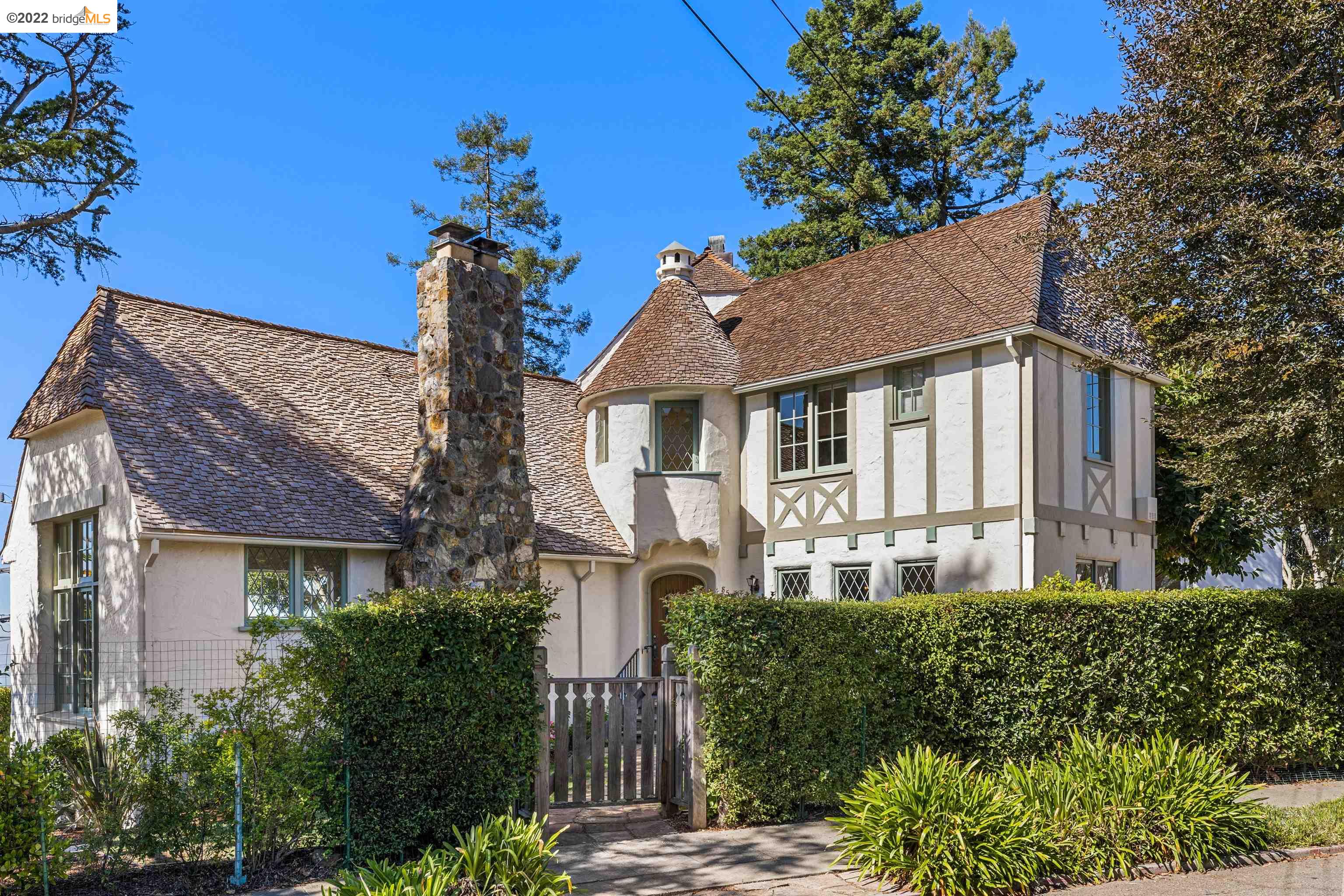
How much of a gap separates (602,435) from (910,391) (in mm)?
5544

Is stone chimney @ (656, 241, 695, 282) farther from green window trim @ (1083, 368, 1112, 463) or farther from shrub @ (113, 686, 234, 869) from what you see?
shrub @ (113, 686, 234, 869)

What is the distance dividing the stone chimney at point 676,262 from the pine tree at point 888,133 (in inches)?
442

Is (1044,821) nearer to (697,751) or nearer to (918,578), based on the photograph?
(697,751)

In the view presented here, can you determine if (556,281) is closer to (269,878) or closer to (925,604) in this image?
(925,604)

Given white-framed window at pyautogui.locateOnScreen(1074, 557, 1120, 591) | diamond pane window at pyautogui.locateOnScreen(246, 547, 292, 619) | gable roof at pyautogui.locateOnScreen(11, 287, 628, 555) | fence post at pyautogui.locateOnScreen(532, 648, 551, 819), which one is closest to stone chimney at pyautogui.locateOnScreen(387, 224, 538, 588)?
gable roof at pyautogui.locateOnScreen(11, 287, 628, 555)

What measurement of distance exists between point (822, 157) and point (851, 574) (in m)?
15.9

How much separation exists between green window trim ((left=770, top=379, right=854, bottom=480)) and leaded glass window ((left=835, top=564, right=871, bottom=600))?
5.19 feet

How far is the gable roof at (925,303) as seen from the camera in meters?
15.9

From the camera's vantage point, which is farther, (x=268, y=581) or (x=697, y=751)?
(x=268, y=581)

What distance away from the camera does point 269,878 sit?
320 inches

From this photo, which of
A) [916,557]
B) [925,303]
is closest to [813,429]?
[925,303]

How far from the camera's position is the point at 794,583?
18.0 m

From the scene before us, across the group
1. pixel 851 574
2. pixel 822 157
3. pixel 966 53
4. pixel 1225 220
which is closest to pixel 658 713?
pixel 851 574

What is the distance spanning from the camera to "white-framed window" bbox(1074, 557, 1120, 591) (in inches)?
634
